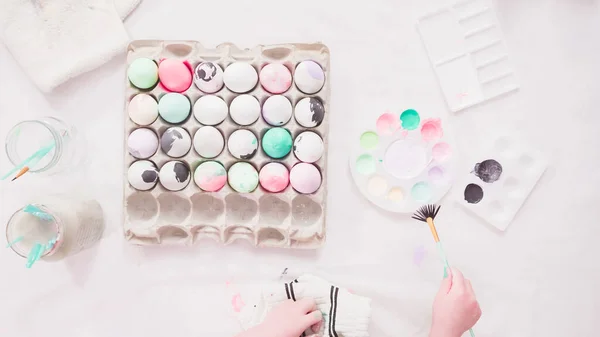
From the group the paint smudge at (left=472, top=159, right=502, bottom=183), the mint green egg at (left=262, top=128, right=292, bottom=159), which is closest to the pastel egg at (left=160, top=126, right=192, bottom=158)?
the mint green egg at (left=262, top=128, right=292, bottom=159)

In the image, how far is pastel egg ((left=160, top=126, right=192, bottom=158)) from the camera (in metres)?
0.83

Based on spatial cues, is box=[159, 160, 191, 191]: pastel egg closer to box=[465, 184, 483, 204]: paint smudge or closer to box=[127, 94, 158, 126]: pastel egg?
box=[127, 94, 158, 126]: pastel egg

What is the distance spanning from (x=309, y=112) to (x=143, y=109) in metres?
0.27

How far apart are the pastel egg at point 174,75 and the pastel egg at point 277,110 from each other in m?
0.14

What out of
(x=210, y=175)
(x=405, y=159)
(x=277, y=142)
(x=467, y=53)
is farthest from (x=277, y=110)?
(x=467, y=53)

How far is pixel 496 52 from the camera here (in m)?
0.92

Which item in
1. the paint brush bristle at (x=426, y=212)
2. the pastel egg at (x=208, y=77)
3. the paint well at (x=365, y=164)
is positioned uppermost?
the pastel egg at (x=208, y=77)

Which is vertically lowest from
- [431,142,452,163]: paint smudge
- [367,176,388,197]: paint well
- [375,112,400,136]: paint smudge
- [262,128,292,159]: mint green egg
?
[367,176,388,197]: paint well

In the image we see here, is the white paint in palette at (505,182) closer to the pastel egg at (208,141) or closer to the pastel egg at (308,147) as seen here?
the pastel egg at (308,147)

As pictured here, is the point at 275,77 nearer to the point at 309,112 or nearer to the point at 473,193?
the point at 309,112

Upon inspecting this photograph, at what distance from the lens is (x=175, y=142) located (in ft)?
2.73

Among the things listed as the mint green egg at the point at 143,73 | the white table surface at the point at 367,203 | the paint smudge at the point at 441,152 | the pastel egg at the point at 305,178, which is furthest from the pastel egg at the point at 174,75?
the paint smudge at the point at 441,152

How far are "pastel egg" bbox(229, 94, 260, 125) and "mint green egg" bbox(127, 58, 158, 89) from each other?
5.4 inches

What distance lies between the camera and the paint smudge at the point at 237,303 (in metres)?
0.95
